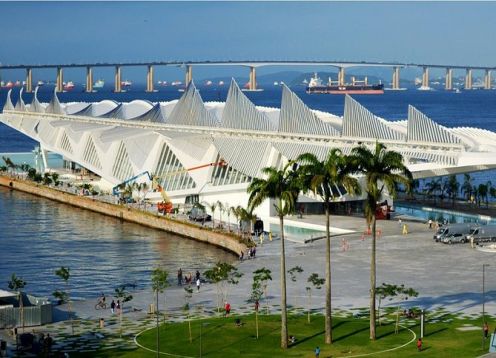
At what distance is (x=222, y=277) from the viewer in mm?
44062

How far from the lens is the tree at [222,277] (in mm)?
42406

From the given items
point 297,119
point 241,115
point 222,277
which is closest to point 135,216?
point 241,115

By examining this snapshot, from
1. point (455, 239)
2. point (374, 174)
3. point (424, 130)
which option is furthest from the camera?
point (424, 130)

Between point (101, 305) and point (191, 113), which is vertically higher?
point (191, 113)

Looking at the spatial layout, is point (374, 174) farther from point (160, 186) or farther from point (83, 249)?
point (160, 186)

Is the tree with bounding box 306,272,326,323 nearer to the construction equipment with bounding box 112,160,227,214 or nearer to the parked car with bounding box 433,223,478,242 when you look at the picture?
the parked car with bounding box 433,223,478,242

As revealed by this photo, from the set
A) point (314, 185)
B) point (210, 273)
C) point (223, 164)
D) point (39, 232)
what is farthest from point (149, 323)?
point (223, 164)

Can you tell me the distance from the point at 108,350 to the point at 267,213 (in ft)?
97.1

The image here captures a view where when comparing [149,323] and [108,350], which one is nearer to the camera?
[108,350]

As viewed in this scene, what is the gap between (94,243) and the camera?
6412 cm

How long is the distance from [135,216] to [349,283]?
2712cm

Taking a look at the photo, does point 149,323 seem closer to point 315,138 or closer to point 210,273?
point 210,273

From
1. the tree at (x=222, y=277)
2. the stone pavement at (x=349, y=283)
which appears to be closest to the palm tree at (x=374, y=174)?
the stone pavement at (x=349, y=283)

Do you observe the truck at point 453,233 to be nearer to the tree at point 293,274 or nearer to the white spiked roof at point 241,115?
the tree at point 293,274
